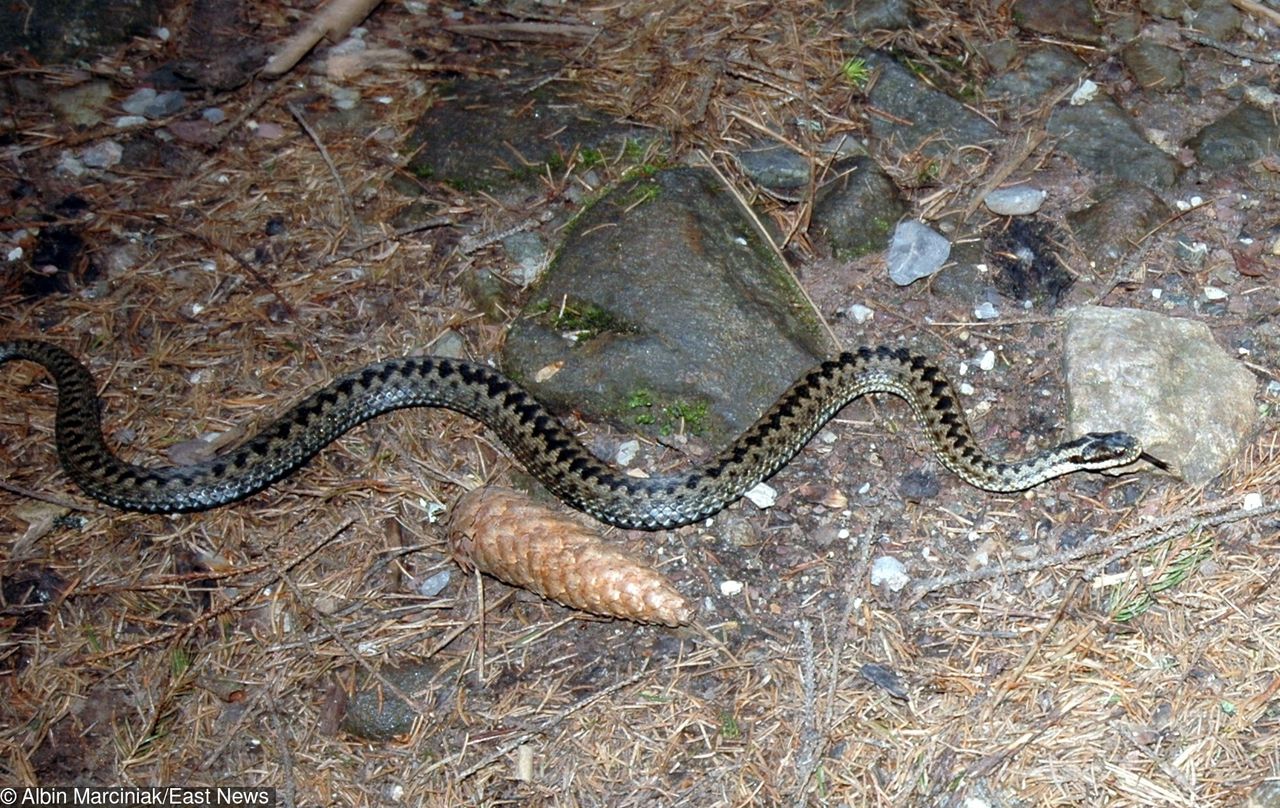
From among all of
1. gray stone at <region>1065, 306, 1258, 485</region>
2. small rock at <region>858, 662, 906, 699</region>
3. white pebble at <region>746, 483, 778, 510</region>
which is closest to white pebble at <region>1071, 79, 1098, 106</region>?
gray stone at <region>1065, 306, 1258, 485</region>

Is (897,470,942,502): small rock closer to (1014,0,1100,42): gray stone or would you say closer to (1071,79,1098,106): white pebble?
(1071,79,1098,106): white pebble

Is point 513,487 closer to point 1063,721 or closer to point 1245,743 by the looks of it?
point 1063,721

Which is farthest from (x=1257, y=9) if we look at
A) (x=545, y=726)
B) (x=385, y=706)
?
(x=385, y=706)

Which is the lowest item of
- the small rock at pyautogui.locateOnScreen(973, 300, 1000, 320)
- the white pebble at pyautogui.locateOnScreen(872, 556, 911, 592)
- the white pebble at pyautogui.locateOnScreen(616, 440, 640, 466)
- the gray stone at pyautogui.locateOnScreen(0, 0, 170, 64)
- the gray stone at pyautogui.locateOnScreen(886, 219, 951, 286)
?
the white pebble at pyautogui.locateOnScreen(616, 440, 640, 466)

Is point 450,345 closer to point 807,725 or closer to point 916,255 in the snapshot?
point 916,255

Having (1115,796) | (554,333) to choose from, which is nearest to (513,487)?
(554,333)

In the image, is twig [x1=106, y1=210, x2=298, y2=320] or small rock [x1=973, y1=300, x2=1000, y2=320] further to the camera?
twig [x1=106, y1=210, x2=298, y2=320]
